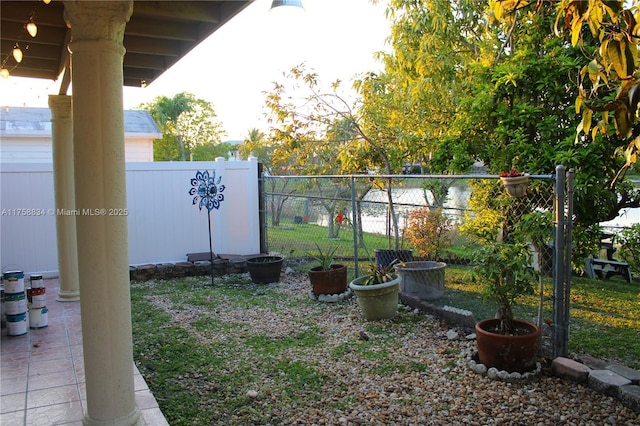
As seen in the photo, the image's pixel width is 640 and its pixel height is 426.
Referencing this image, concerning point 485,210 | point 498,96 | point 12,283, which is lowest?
point 12,283

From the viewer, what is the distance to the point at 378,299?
493 centimetres

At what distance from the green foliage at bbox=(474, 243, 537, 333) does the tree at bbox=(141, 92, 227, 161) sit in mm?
23206

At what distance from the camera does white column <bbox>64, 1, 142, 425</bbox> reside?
2174 mm

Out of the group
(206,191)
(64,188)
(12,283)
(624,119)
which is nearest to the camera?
(624,119)

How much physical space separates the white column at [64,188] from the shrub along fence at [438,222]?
2.78 metres

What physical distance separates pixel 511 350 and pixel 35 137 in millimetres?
13512

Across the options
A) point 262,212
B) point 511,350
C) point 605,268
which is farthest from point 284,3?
point 605,268

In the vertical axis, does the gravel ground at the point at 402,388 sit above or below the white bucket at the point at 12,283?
below

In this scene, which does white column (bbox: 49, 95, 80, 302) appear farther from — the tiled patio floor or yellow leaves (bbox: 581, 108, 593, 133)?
yellow leaves (bbox: 581, 108, 593, 133)

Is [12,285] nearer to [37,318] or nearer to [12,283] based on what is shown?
[12,283]

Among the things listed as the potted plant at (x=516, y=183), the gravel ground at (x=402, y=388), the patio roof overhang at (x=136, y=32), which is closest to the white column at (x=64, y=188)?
the patio roof overhang at (x=136, y=32)

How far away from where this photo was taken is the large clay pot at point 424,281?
5504 mm

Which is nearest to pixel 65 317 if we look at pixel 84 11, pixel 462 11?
pixel 84 11

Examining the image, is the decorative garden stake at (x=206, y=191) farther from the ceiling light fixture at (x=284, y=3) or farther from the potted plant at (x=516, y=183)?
the potted plant at (x=516, y=183)
